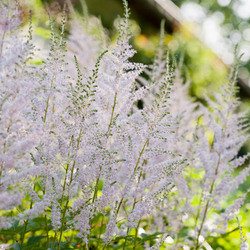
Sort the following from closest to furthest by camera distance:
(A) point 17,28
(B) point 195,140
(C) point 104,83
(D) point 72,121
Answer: (A) point 17,28
(D) point 72,121
(C) point 104,83
(B) point 195,140

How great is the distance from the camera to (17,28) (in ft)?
5.87

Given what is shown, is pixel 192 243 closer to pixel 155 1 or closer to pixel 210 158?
pixel 210 158

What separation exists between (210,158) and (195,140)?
22cm

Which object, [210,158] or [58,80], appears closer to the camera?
[58,80]

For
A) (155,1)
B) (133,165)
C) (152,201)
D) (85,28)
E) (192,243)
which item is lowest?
(192,243)

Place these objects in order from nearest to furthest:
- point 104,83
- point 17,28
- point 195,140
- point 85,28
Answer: point 17,28 → point 104,83 → point 195,140 → point 85,28

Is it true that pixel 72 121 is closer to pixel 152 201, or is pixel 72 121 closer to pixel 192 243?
pixel 152 201

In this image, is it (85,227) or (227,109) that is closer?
(85,227)

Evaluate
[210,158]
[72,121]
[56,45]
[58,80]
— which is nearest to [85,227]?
[72,121]

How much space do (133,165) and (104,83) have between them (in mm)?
548

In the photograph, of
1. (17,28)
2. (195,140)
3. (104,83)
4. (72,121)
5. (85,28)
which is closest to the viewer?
(17,28)

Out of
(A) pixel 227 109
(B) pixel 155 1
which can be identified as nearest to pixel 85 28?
(B) pixel 155 1

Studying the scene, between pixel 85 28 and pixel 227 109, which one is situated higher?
pixel 85 28

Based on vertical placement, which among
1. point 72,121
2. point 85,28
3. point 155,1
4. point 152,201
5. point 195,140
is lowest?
point 152,201
